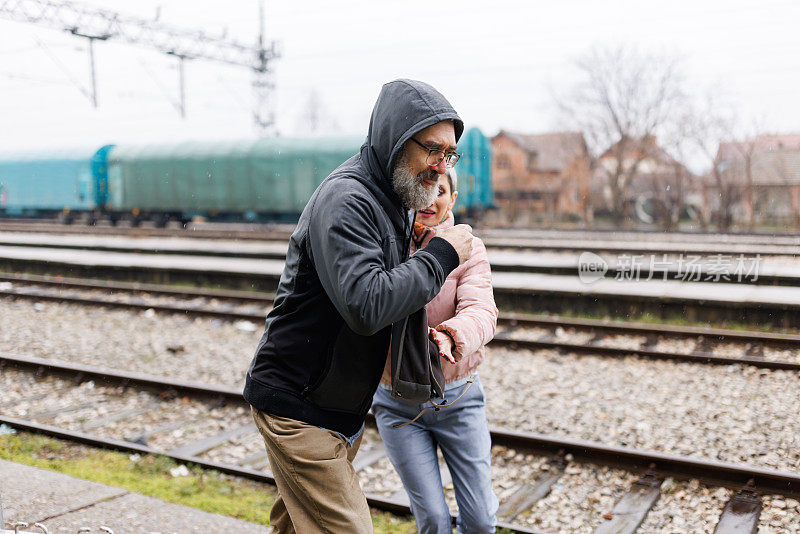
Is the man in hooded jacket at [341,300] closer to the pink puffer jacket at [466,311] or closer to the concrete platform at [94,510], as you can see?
the pink puffer jacket at [466,311]

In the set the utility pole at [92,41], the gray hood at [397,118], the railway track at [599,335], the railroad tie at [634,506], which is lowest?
the railway track at [599,335]

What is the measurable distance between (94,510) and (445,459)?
7.57 ft

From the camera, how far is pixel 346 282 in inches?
69.7

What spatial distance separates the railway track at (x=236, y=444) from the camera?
13.6ft

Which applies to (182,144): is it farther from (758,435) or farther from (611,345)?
(758,435)

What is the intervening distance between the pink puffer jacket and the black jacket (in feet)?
0.79

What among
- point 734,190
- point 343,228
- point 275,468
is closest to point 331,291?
point 343,228

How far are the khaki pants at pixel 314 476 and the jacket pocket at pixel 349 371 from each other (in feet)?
0.34

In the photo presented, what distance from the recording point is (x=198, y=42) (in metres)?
22.9

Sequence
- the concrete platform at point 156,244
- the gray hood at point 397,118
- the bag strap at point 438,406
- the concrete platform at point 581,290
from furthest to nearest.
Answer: the concrete platform at point 156,244, the concrete platform at point 581,290, the bag strap at point 438,406, the gray hood at point 397,118

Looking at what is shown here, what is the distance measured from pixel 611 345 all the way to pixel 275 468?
261 inches

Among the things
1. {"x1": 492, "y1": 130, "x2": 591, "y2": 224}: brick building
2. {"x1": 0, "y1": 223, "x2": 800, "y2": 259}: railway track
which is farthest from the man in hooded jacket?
{"x1": 492, "y1": 130, "x2": 591, "y2": 224}: brick building

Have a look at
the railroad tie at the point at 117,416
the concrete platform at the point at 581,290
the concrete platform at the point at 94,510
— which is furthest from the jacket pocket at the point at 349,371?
the concrete platform at the point at 581,290

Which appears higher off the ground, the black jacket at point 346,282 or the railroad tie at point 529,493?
the black jacket at point 346,282
